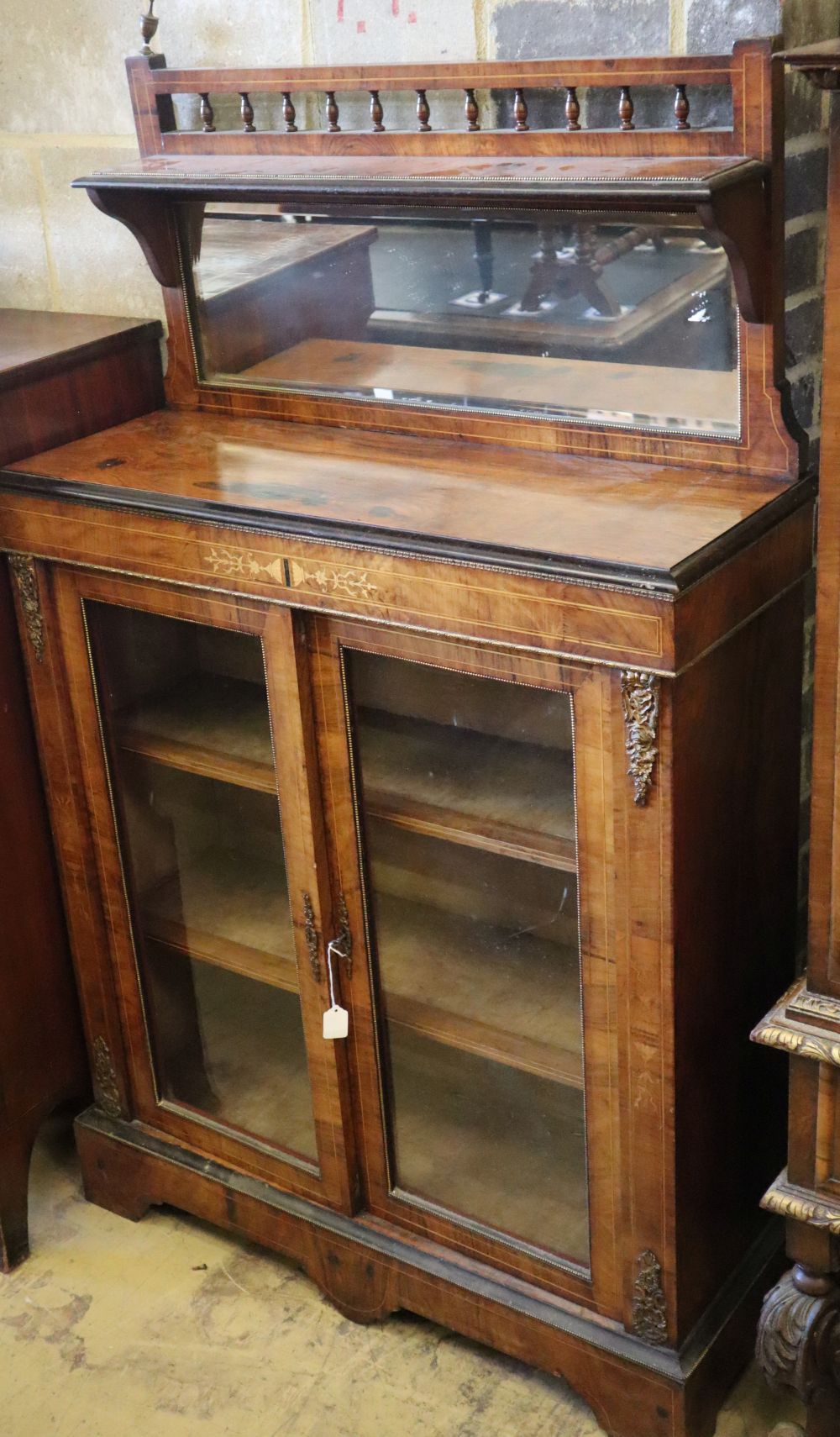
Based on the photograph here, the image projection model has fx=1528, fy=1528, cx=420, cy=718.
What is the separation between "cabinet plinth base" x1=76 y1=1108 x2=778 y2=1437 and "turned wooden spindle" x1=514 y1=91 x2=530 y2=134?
5.02ft

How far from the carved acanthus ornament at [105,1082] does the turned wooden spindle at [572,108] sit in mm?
1558

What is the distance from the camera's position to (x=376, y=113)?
6.57ft

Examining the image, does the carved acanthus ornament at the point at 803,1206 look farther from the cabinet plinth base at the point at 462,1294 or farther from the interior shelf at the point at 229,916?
the interior shelf at the point at 229,916

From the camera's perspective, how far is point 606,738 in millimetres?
1727

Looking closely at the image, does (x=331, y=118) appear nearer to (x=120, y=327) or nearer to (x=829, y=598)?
(x=120, y=327)

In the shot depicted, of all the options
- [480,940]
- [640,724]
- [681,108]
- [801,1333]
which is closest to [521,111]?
[681,108]

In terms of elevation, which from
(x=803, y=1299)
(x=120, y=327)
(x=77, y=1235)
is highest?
(x=120, y=327)

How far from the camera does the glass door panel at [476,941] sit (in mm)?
1871

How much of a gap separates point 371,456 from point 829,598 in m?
0.75

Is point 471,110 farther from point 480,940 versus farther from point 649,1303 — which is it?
point 649,1303

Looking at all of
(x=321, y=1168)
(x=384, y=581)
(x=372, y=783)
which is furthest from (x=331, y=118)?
(x=321, y=1168)

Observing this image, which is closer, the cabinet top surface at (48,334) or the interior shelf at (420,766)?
the interior shelf at (420,766)

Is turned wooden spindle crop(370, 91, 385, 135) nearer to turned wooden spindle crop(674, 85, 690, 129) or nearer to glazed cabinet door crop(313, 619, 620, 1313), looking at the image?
turned wooden spindle crop(674, 85, 690, 129)

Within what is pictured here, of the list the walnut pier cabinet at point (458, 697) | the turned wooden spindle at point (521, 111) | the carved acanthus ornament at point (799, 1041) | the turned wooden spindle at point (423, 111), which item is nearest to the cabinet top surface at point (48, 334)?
the walnut pier cabinet at point (458, 697)
